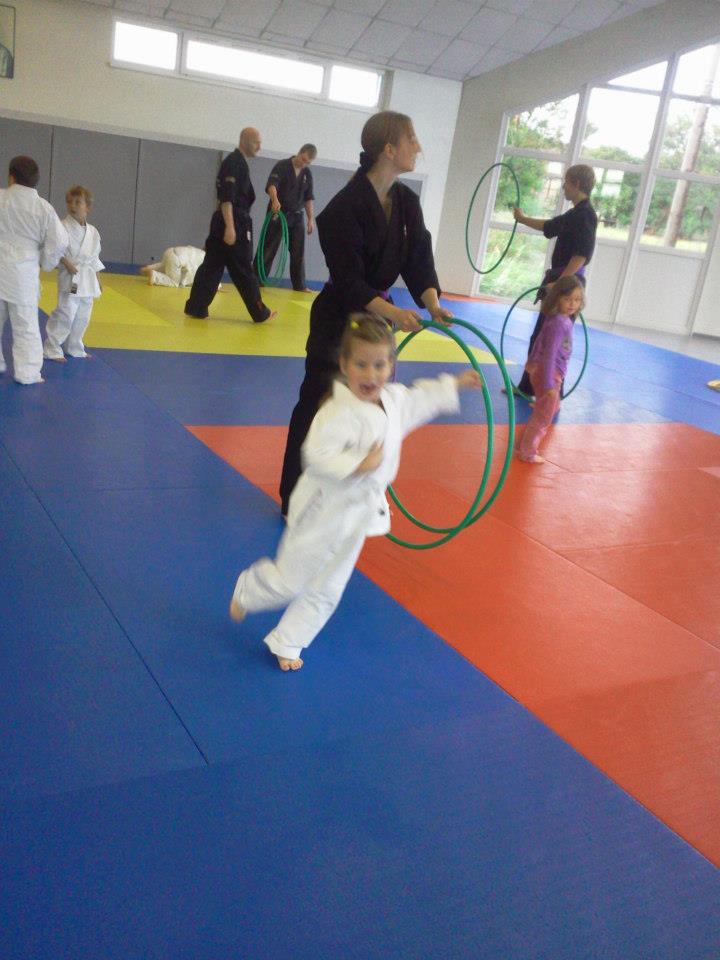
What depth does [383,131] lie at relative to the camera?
354 centimetres

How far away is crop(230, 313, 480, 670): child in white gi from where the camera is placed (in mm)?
2711

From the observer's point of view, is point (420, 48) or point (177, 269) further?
point (420, 48)

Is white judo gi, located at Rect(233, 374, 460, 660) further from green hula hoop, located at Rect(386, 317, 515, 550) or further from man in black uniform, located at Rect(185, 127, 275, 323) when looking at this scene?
man in black uniform, located at Rect(185, 127, 275, 323)

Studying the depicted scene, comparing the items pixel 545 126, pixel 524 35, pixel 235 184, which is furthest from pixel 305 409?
pixel 545 126

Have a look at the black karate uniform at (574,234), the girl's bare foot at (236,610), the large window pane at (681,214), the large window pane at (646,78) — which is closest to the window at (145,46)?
the large window pane at (646,78)

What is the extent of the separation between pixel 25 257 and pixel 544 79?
38.1 feet

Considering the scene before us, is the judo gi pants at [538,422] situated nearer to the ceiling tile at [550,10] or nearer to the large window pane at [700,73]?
the ceiling tile at [550,10]

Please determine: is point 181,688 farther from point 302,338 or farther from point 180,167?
point 180,167

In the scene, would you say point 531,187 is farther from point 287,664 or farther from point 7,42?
point 287,664

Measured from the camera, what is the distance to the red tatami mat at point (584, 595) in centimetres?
283

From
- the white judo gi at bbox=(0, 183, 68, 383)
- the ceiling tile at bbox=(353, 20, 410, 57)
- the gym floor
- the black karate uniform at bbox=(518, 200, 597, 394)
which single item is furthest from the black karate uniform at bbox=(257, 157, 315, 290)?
the gym floor

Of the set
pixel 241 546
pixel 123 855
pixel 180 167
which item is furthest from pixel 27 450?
pixel 180 167

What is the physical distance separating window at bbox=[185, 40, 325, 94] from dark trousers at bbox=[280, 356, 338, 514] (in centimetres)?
1111

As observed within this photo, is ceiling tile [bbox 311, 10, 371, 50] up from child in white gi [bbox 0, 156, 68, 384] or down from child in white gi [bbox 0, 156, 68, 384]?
up
